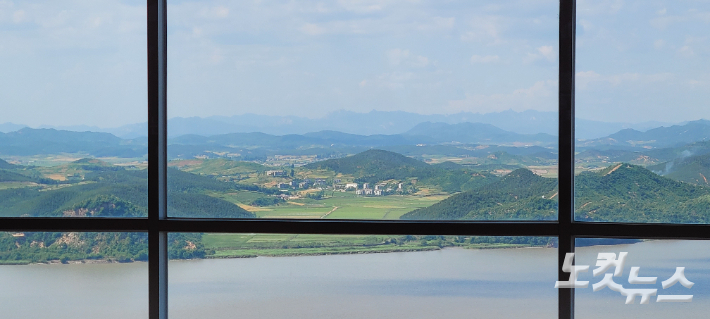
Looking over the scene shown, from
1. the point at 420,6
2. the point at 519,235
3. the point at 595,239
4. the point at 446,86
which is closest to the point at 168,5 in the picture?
the point at 420,6

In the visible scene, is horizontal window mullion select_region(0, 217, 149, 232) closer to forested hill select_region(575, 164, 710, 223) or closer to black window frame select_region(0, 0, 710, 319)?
black window frame select_region(0, 0, 710, 319)

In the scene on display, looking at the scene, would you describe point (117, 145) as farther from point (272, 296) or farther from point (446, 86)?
point (446, 86)

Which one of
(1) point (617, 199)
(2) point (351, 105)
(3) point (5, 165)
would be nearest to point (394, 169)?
(2) point (351, 105)

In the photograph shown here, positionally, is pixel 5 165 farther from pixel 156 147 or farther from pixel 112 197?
pixel 156 147

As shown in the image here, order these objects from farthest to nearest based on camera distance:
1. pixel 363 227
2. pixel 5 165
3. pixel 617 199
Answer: pixel 5 165
pixel 617 199
pixel 363 227

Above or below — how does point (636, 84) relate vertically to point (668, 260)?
above

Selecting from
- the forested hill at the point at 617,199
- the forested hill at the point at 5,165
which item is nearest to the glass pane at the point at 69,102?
the forested hill at the point at 5,165

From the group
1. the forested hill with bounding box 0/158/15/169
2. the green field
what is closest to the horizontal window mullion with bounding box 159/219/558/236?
the green field
